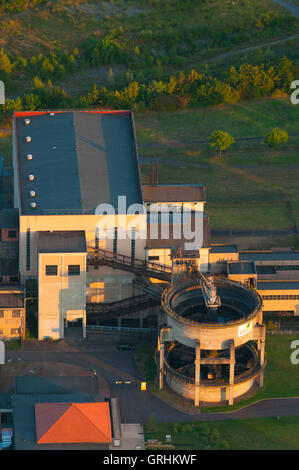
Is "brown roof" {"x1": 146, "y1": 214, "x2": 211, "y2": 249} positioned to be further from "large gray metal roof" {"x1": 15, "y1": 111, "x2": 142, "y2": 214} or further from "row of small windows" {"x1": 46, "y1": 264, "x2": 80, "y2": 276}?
"row of small windows" {"x1": 46, "y1": 264, "x2": 80, "y2": 276}

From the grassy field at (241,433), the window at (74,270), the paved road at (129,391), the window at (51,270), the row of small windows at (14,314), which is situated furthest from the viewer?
the row of small windows at (14,314)

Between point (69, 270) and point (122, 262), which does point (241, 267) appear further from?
point (69, 270)

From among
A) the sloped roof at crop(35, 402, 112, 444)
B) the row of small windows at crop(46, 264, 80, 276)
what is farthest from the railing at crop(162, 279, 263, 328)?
the sloped roof at crop(35, 402, 112, 444)

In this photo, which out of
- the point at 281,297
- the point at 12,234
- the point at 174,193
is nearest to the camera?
the point at 281,297

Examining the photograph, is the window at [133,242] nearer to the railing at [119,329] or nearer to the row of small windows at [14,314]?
the railing at [119,329]

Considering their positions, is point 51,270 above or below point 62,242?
below

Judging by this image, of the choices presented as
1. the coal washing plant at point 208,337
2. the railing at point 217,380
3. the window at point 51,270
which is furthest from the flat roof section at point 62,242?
the railing at point 217,380

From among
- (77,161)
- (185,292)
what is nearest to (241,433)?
(185,292)
